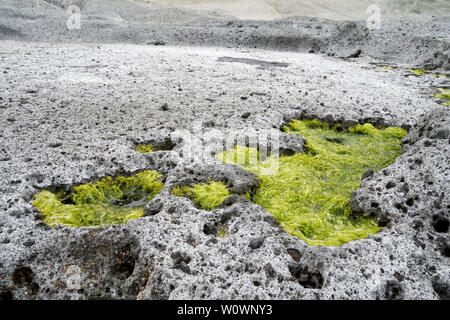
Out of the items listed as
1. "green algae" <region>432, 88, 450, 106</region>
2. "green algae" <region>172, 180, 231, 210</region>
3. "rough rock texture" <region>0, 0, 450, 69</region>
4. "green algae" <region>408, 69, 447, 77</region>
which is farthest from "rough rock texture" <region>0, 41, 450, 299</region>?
"rough rock texture" <region>0, 0, 450, 69</region>

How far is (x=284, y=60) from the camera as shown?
31.1ft

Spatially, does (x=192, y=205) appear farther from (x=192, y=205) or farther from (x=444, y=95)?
(x=444, y=95)

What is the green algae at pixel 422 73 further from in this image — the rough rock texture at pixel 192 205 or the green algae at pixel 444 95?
the rough rock texture at pixel 192 205

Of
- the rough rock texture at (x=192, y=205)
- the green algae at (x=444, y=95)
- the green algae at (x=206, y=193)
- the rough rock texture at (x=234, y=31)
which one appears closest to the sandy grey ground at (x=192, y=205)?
the rough rock texture at (x=192, y=205)

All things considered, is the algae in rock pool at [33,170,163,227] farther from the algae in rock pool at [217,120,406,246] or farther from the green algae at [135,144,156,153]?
the algae in rock pool at [217,120,406,246]

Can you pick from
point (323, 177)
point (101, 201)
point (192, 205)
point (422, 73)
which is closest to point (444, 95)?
point (422, 73)

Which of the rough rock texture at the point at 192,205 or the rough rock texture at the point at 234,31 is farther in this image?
the rough rock texture at the point at 234,31

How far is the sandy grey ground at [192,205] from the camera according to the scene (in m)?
2.24

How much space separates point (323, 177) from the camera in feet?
12.1

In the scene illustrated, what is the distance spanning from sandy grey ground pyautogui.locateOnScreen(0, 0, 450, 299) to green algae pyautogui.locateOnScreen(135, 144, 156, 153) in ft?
0.52

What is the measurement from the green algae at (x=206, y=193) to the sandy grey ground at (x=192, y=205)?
0.41ft
